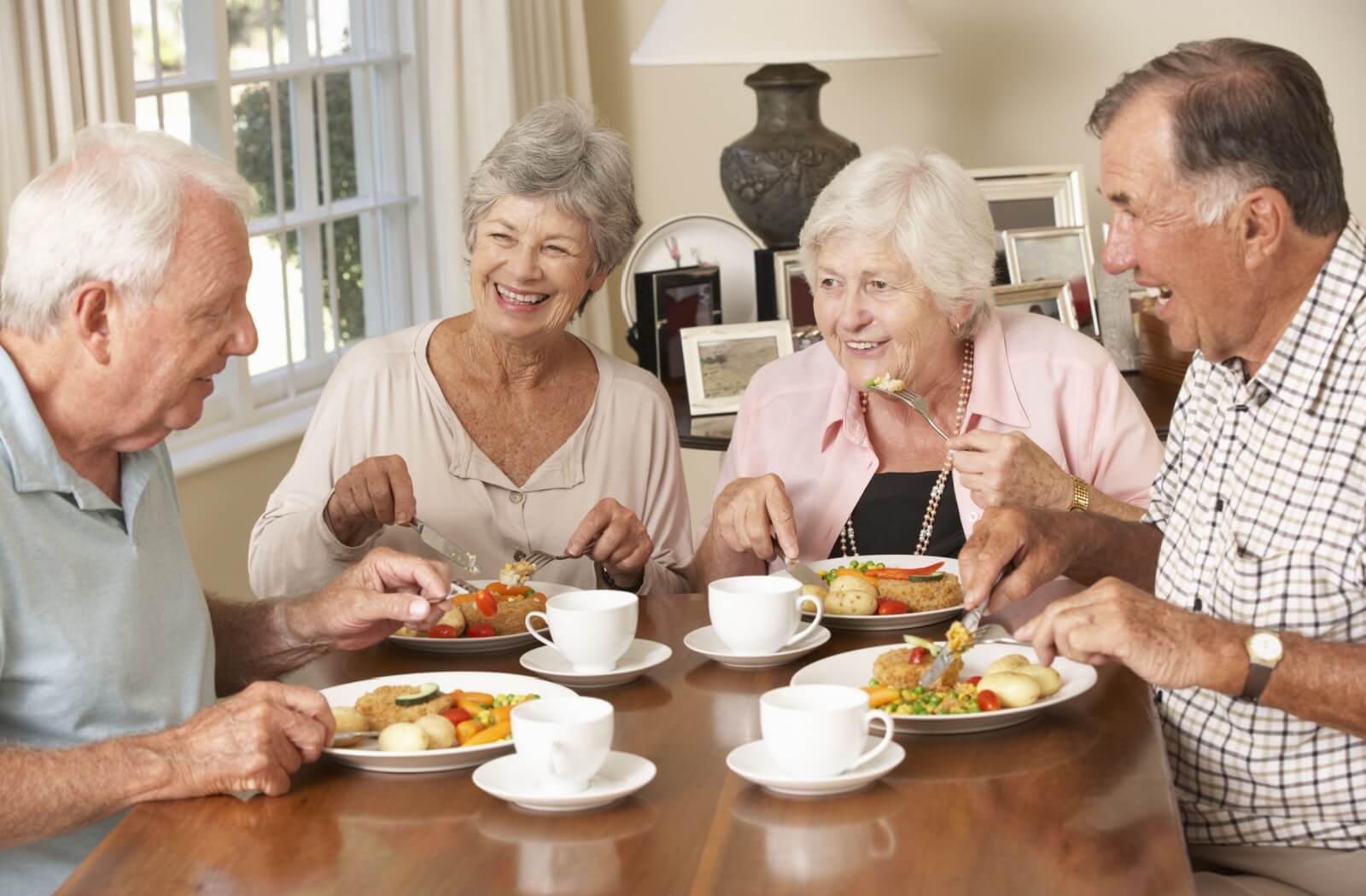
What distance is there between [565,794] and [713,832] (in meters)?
0.13

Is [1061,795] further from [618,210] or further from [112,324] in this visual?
[618,210]

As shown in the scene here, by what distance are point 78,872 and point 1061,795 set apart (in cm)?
82

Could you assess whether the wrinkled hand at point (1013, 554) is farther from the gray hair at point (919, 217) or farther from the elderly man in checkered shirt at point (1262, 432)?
the gray hair at point (919, 217)

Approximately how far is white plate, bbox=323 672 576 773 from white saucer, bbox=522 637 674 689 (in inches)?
1.7

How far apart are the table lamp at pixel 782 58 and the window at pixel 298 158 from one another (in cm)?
90

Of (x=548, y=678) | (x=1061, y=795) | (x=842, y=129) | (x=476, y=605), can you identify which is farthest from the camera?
(x=842, y=129)

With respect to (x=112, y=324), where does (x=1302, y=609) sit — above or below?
below

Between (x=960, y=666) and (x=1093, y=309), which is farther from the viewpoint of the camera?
(x=1093, y=309)

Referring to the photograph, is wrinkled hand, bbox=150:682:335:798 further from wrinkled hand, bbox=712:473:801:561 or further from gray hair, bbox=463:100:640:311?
gray hair, bbox=463:100:640:311

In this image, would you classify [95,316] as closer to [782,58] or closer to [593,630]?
[593,630]

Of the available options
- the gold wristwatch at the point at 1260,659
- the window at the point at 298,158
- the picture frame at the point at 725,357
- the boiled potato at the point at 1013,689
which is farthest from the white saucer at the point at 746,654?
the window at the point at 298,158

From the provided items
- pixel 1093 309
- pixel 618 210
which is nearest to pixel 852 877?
pixel 618 210

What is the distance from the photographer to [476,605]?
186 cm

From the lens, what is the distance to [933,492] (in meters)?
2.33
